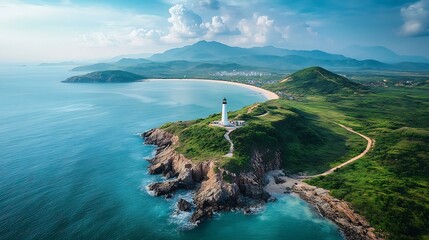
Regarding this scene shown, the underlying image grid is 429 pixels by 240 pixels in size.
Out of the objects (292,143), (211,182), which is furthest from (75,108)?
(211,182)

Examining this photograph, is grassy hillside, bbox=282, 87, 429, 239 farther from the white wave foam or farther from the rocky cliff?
the white wave foam

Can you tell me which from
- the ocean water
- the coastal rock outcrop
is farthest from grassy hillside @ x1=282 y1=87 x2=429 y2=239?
the ocean water

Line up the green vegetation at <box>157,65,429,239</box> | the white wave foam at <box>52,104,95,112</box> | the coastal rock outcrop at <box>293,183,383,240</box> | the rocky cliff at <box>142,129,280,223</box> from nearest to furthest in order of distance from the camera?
1. the coastal rock outcrop at <box>293,183,383,240</box>
2. the green vegetation at <box>157,65,429,239</box>
3. the rocky cliff at <box>142,129,280,223</box>
4. the white wave foam at <box>52,104,95,112</box>

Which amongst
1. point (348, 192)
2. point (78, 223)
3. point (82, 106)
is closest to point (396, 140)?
point (348, 192)

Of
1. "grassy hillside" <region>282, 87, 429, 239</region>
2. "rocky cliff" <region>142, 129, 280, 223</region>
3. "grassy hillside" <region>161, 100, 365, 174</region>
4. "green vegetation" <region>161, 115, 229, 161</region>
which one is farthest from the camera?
"grassy hillside" <region>161, 100, 365, 174</region>

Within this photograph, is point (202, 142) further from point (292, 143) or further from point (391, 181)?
point (391, 181)

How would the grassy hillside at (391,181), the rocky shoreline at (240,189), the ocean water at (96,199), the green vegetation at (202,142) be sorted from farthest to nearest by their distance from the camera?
1. the green vegetation at (202,142)
2. the rocky shoreline at (240,189)
3. the grassy hillside at (391,181)
4. the ocean water at (96,199)

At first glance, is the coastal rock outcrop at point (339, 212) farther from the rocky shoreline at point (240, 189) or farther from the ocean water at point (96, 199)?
the ocean water at point (96, 199)

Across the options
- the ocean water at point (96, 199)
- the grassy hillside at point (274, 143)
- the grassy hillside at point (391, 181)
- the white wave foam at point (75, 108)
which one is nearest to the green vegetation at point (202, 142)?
the grassy hillside at point (274, 143)
